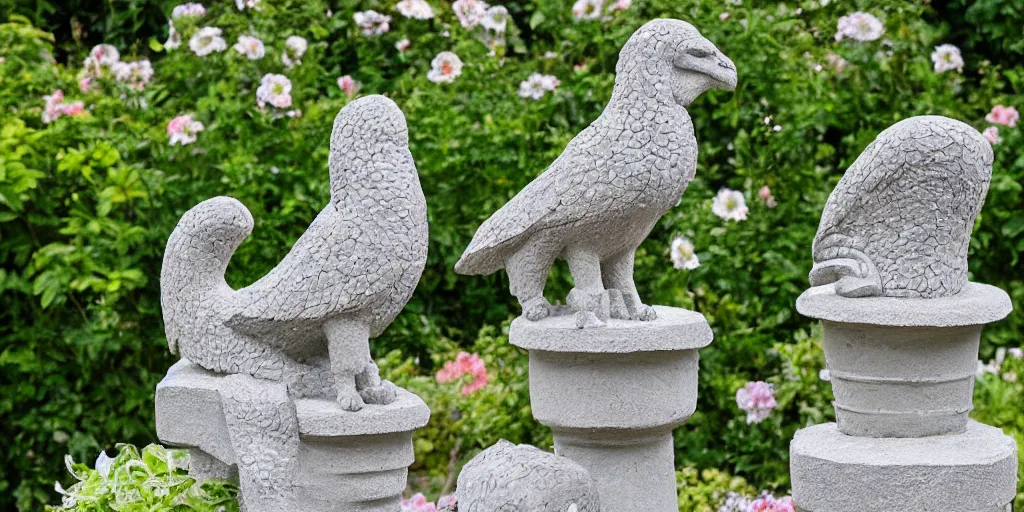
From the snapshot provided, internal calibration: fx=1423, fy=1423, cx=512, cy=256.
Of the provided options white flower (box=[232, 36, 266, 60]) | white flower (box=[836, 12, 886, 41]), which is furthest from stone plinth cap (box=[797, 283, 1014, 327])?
white flower (box=[232, 36, 266, 60])

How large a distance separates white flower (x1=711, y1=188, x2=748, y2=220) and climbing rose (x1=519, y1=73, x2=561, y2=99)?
0.87 m

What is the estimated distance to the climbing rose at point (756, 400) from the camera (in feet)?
16.0

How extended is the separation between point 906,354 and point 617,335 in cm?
72

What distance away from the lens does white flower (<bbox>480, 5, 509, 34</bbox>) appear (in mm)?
6176

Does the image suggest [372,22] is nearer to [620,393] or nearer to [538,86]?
[538,86]

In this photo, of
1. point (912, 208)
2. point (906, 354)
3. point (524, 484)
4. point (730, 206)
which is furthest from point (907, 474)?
point (730, 206)

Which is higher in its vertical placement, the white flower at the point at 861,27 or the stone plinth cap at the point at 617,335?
the white flower at the point at 861,27

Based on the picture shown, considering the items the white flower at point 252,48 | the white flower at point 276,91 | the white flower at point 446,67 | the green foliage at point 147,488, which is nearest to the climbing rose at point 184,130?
the white flower at point 276,91

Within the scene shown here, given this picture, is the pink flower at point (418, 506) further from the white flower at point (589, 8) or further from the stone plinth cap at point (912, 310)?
the white flower at point (589, 8)

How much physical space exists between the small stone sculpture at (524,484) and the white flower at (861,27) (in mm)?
2864

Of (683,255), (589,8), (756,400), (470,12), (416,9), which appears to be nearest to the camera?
(756,400)

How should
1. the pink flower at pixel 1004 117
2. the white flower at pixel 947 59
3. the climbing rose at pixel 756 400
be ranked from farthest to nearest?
the white flower at pixel 947 59
the pink flower at pixel 1004 117
the climbing rose at pixel 756 400

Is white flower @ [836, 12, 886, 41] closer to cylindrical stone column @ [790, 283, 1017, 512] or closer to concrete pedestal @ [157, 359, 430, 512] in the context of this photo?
cylindrical stone column @ [790, 283, 1017, 512]

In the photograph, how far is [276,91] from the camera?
5.37m
